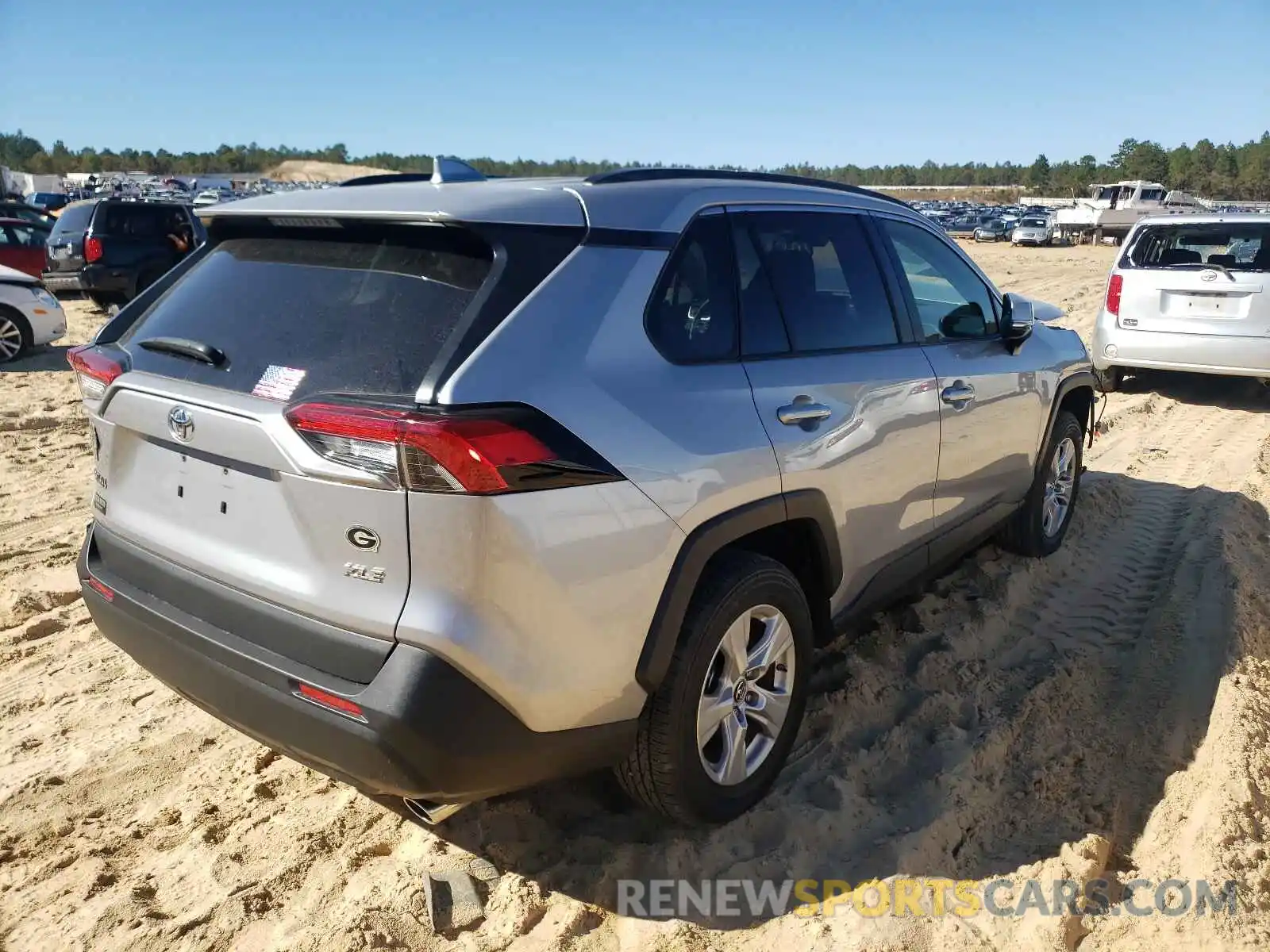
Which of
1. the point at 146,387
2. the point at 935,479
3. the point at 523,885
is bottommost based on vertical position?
the point at 523,885

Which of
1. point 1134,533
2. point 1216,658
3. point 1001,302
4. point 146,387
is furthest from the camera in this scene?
point 1134,533

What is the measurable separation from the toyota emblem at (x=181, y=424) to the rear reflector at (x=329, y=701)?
0.71 metres

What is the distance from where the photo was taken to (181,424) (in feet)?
7.97

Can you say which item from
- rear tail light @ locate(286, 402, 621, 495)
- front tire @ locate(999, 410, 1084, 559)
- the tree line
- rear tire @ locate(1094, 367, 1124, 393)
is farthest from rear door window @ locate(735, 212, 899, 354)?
the tree line

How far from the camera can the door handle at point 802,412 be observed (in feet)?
9.37

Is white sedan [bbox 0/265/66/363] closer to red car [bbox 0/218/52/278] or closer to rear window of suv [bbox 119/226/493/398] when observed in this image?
red car [bbox 0/218/52/278]

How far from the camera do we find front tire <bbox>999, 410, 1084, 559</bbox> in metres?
4.80

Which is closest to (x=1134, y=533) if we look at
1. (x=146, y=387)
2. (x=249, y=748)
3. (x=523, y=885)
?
(x=523, y=885)

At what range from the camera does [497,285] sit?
7.40 ft

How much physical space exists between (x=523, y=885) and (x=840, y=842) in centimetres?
95

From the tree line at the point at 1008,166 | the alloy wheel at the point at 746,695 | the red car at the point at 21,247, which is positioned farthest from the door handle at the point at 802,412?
the tree line at the point at 1008,166

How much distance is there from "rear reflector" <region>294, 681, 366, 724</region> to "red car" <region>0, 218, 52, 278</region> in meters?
16.2

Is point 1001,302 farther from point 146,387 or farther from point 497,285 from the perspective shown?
point 146,387

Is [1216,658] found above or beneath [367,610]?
beneath
